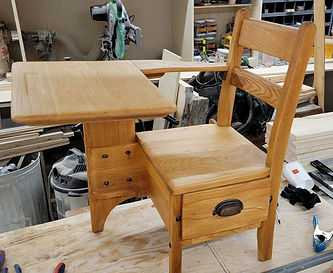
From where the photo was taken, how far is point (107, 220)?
56.8 inches

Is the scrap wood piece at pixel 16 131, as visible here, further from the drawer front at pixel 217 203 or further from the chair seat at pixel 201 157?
the drawer front at pixel 217 203

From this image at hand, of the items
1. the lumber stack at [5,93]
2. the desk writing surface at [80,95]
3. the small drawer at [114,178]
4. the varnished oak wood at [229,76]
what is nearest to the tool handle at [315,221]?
the varnished oak wood at [229,76]

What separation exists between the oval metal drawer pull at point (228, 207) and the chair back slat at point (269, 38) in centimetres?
46

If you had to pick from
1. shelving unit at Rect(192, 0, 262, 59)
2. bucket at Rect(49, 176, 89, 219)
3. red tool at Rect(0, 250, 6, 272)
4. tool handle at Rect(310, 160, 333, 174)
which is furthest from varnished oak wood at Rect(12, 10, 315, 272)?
shelving unit at Rect(192, 0, 262, 59)

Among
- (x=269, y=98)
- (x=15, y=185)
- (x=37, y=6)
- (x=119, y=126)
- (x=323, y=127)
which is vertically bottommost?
(x=15, y=185)

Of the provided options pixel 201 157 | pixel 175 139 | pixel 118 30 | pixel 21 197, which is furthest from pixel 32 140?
pixel 201 157

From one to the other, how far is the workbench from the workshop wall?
170cm

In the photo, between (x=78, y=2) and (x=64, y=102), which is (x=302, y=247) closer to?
(x=64, y=102)

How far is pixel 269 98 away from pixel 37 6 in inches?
82.5

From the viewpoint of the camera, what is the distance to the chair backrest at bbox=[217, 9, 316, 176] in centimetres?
92

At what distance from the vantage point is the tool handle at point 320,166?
65.0 inches

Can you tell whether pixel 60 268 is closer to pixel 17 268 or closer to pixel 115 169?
pixel 17 268

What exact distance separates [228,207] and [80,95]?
0.56 meters

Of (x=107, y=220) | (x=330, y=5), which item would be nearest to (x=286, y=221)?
(x=107, y=220)
